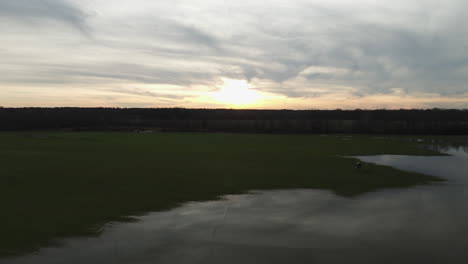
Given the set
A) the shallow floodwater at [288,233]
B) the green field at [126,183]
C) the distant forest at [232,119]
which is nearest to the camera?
the shallow floodwater at [288,233]

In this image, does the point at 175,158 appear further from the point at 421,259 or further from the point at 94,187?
the point at 421,259

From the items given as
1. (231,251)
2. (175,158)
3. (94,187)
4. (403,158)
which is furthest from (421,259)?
(403,158)

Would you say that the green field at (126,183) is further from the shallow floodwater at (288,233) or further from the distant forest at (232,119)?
the distant forest at (232,119)

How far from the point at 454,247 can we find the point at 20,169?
24517 mm

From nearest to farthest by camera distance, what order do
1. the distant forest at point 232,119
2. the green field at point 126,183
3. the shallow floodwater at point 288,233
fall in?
the shallow floodwater at point 288,233 → the green field at point 126,183 → the distant forest at point 232,119

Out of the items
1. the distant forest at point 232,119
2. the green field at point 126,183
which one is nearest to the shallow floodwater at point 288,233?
the green field at point 126,183

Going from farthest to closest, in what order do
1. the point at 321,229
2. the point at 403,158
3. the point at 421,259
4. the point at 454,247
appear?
the point at 403,158 → the point at 321,229 → the point at 454,247 → the point at 421,259

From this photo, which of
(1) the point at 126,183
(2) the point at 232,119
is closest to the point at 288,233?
(1) the point at 126,183

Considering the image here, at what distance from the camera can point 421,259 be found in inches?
378

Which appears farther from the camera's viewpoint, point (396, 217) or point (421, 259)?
point (396, 217)

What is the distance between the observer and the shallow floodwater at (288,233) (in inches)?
379

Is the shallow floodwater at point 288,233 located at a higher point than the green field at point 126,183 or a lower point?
lower

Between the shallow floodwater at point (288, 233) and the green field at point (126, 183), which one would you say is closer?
the shallow floodwater at point (288, 233)

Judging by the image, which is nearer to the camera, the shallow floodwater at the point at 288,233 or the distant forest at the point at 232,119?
the shallow floodwater at the point at 288,233
